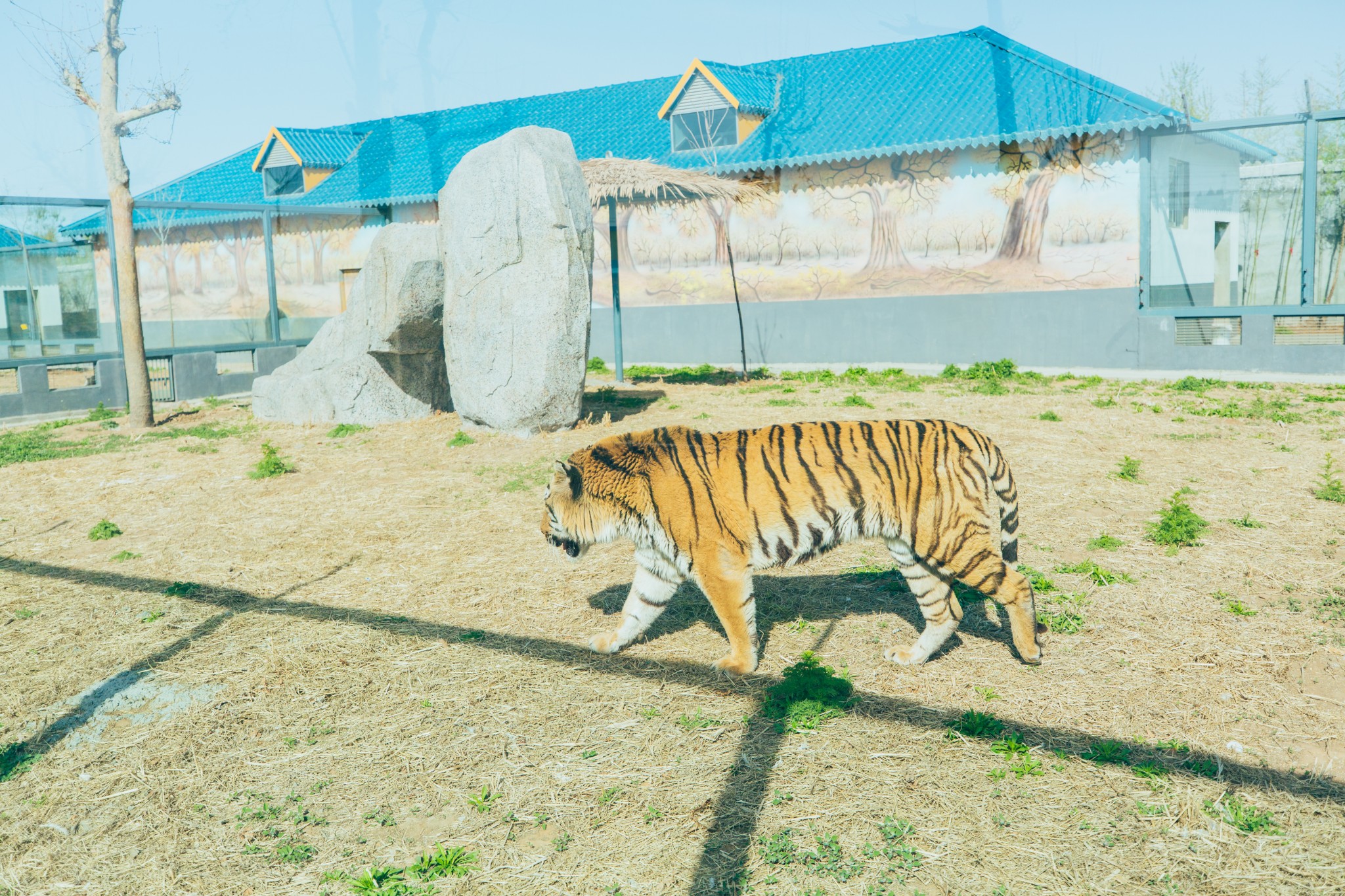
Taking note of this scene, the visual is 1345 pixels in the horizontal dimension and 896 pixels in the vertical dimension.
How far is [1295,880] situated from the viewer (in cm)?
298

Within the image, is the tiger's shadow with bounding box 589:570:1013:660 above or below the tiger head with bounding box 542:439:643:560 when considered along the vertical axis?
below

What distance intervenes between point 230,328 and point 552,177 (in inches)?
355

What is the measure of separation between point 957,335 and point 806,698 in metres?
14.0

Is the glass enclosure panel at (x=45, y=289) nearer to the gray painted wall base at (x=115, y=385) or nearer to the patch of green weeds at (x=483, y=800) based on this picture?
the gray painted wall base at (x=115, y=385)

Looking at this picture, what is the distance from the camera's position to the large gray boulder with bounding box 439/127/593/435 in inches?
409

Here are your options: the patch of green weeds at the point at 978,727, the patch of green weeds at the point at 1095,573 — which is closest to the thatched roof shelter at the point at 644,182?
the patch of green weeds at the point at 1095,573

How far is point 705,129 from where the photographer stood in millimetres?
21250

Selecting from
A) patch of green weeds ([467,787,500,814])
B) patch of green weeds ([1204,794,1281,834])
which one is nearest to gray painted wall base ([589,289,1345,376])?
patch of green weeds ([1204,794,1281,834])

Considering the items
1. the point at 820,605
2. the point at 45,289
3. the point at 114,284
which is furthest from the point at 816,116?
the point at 820,605

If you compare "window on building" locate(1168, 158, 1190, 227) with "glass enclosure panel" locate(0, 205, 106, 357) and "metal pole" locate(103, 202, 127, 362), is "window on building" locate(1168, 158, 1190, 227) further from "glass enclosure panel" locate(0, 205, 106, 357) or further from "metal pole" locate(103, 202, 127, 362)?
Answer: "glass enclosure panel" locate(0, 205, 106, 357)

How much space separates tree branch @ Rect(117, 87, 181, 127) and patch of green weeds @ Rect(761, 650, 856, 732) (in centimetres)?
1173

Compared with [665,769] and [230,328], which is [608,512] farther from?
[230,328]

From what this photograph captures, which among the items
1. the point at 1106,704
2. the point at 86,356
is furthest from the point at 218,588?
the point at 86,356

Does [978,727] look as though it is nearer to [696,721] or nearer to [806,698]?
[806,698]
